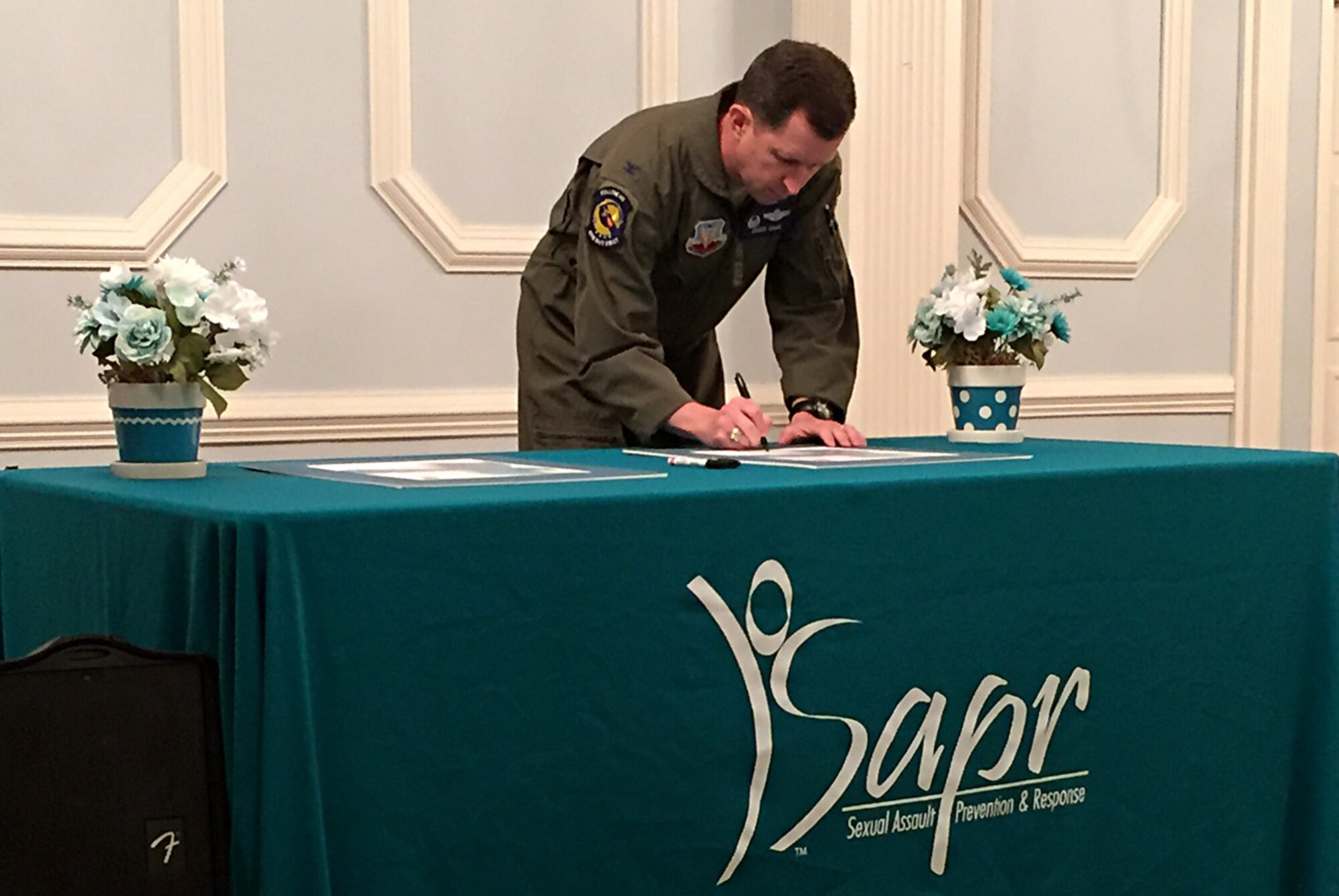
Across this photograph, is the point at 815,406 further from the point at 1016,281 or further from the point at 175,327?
the point at 175,327

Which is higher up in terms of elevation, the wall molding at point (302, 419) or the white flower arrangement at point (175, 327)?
the white flower arrangement at point (175, 327)

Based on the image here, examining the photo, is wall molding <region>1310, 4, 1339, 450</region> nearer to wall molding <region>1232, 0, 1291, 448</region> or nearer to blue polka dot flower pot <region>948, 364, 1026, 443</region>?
wall molding <region>1232, 0, 1291, 448</region>

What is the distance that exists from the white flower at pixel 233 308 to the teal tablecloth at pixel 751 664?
6.8 inches

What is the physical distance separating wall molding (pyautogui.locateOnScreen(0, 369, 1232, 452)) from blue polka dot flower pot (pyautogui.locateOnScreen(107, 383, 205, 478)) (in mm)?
1394

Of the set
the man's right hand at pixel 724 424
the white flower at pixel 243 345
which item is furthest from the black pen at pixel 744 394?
the white flower at pixel 243 345

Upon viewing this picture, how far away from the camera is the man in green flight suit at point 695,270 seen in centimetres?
231

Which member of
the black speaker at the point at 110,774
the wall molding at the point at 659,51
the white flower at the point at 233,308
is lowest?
the black speaker at the point at 110,774

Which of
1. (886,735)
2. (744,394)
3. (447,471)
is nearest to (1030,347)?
(744,394)

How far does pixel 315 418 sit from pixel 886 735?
189 centimetres

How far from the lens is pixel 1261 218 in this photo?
469 cm

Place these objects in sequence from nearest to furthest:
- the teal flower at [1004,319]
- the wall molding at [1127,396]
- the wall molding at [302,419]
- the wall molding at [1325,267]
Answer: the teal flower at [1004,319] < the wall molding at [302,419] < the wall molding at [1127,396] < the wall molding at [1325,267]

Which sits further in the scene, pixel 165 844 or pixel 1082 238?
pixel 1082 238

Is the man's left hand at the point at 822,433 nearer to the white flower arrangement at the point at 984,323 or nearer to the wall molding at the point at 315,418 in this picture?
the white flower arrangement at the point at 984,323

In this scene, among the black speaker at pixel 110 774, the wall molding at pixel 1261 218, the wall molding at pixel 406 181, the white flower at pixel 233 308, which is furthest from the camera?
the wall molding at pixel 1261 218
